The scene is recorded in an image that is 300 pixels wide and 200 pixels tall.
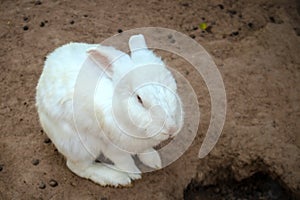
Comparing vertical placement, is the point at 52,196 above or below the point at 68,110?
below

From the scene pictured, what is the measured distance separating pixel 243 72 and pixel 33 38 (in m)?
2.51

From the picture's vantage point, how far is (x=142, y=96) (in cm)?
305

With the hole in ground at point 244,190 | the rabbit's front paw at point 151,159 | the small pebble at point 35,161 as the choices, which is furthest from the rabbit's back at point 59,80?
the hole in ground at point 244,190

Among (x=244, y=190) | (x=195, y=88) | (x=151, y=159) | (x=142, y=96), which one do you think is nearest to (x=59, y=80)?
(x=142, y=96)

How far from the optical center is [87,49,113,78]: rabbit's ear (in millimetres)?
3260

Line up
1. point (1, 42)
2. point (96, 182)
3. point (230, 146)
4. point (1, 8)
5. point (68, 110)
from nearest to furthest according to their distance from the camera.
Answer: point (68, 110) → point (96, 182) → point (230, 146) → point (1, 42) → point (1, 8)

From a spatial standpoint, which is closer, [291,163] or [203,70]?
[291,163]

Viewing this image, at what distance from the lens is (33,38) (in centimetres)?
506

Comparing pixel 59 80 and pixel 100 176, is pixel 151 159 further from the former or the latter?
pixel 59 80

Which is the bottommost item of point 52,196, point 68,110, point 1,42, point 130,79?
point 52,196

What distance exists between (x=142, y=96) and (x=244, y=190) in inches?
69.1

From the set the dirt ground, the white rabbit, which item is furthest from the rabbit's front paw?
the dirt ground

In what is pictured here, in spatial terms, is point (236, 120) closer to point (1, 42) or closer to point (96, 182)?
point (96, 182)

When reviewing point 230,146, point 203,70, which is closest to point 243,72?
point 203,70
